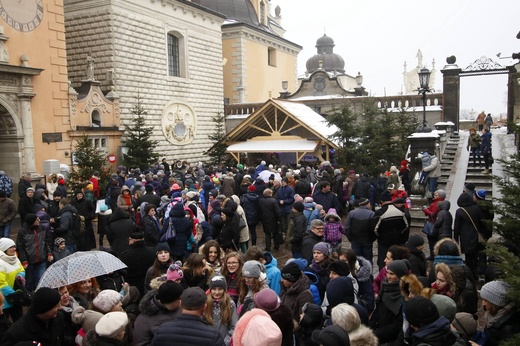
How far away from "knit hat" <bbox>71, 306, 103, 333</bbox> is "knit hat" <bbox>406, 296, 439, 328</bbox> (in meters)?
2.75

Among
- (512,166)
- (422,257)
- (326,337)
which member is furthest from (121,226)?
(512,166)

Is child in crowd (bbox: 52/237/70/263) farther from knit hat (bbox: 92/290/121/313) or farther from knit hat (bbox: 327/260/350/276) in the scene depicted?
knit hat (bbox: 327/260/350/276)

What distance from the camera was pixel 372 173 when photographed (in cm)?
1520

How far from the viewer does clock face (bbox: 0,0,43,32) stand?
54.1 feet

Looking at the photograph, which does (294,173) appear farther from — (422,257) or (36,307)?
(36,307)

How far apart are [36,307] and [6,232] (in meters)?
7.40

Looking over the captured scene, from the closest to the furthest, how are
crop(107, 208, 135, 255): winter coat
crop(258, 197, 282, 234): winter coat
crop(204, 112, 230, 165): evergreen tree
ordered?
crop(107, 208, 135, 255): winter coat → crop(258, 197, 282, 234): winter coat → crop(204, 112, 230, 165): evergreen tree

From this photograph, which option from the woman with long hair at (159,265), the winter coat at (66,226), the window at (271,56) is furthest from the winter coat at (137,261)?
the window at (271,56)

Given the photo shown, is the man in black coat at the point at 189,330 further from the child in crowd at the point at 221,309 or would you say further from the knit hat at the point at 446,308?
the knit hat at the point at 446,308

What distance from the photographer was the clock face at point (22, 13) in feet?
54.1

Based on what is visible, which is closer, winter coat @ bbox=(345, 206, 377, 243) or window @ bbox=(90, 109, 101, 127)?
winter coat @ bbox=(345, 206, 377, 243)

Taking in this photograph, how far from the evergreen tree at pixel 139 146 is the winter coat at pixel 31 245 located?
14009mm

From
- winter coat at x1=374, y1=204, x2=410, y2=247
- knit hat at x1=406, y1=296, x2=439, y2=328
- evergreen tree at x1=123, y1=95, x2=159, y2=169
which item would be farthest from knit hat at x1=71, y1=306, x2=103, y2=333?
evergreen tree at x1=123, y1=95, x2=159, y2=169

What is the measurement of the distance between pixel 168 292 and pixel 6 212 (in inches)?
289
